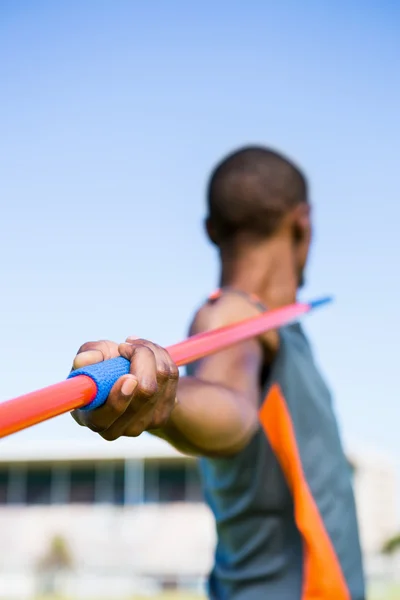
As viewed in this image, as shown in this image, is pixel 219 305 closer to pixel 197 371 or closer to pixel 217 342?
pixel 197 371

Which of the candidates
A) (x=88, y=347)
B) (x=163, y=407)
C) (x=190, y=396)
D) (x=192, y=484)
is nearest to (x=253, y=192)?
(x=190, y=396)

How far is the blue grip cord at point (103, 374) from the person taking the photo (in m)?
0.98

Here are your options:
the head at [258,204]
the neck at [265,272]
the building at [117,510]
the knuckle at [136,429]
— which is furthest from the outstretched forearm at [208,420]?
the building at [117,510]

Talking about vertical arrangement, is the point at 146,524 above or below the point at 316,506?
below

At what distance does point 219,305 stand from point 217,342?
672 millimetres

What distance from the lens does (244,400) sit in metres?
1.72

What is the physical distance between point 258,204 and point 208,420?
0.91m

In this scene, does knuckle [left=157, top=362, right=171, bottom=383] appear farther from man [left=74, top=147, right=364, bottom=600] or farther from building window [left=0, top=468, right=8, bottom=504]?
building window [left=0, top=468, right=8, bottom=504]

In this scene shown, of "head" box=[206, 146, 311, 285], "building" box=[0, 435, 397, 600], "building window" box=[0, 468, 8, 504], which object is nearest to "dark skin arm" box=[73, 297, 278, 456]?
"head" box=[206, 146, 311, 285]

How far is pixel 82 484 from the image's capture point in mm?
22250

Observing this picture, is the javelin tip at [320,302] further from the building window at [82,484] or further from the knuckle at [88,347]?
the building window at [82,484]

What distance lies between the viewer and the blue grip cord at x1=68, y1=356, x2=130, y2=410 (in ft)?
3.23

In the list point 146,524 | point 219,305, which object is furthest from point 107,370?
point 146,524

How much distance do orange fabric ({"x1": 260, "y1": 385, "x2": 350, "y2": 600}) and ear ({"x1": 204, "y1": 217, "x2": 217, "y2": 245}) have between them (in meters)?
0.57
